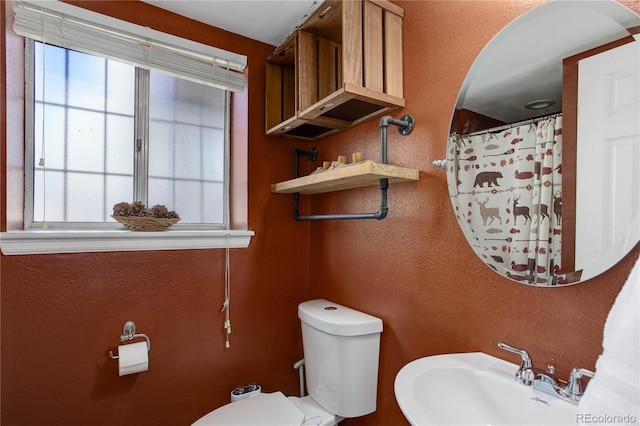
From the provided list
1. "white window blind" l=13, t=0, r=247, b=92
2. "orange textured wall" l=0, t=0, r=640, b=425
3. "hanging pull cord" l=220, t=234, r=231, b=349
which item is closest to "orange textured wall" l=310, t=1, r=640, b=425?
"orange textured wall" l=0, t=0, r=640, b=425

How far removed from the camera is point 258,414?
4.24ft

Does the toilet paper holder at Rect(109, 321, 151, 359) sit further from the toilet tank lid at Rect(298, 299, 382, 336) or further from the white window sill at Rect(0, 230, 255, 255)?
the toilet tank lid at Rect(298, 299, 382, 336)

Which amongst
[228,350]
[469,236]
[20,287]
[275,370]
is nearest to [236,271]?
[228,350]

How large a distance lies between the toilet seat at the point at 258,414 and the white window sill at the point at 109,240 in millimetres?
685

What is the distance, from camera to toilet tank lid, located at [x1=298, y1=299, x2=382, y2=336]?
1315 mm

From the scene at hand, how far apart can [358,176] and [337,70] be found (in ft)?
2.04

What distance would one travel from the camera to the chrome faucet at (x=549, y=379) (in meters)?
0.77

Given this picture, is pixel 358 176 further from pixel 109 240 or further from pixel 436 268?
pixel 109 240

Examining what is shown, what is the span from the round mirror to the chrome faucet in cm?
20

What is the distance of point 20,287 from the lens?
4.09ft

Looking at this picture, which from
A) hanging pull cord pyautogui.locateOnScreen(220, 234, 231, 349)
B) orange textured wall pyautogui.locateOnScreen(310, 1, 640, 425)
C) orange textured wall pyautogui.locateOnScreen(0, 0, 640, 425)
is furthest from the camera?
hanging pull cord pyautogui.locateOnScreen(220, 234, 231, 349)

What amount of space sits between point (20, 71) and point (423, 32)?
1553 mm

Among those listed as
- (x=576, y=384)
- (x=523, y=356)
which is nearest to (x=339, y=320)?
(x=523, y=356)

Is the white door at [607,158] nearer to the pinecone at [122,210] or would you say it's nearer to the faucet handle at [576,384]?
the faucet handle at [576,384]
